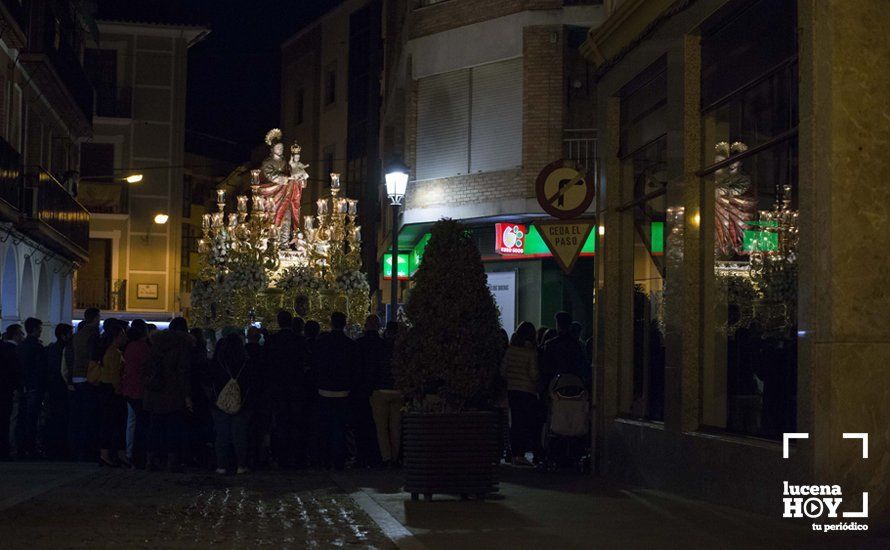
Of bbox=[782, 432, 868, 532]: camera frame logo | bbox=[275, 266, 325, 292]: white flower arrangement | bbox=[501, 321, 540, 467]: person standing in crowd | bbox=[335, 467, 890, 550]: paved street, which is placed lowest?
bbox=[335, 467, 890, 550]: paved street

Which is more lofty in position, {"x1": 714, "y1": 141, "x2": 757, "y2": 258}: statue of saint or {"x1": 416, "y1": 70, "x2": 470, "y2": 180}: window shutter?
{"x1": 416, "y1": 70, "x2": 470, "y2": 180}: window shutter

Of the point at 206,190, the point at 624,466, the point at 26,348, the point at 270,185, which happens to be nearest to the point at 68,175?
the point at 270,185

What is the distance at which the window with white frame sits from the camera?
94.9 feet

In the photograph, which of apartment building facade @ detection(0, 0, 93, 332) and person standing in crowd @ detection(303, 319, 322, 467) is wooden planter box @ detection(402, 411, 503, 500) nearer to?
person standing in crowd @ detection(303, 319, 322, 467)

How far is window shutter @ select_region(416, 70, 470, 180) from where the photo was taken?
98.5 feet

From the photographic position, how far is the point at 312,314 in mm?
30828

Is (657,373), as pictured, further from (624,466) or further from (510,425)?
(510,425)

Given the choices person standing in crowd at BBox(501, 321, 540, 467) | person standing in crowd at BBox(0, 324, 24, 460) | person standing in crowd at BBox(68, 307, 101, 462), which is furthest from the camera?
person standing in crowd at BBox(0, 324, 24, 460)

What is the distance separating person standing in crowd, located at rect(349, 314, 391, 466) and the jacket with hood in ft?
6.43

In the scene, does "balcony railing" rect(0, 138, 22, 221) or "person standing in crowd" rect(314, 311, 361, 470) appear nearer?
"person standing in crowd" rect(314, 311, 361, 470)

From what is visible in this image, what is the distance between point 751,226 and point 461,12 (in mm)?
17928

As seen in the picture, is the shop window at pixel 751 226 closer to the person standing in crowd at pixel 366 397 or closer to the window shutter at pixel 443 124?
the person standing in crowd at pixel 366 397

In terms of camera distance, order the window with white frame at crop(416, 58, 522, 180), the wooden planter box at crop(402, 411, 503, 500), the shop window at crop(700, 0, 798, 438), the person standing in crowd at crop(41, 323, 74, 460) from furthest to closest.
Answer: the window with white frame at crop(416, 58, 522, 180), the person standing in crowd at crop(41, 323, 74, 460), the wooden planter box at crop(402, 411, 503, 500), the shop window at crop(700, 0, 798, 438)

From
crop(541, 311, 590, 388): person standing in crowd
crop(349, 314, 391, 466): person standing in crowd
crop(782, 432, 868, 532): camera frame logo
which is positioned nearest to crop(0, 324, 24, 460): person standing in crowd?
crop(349, 314, 391, 466): person standing in crowd
